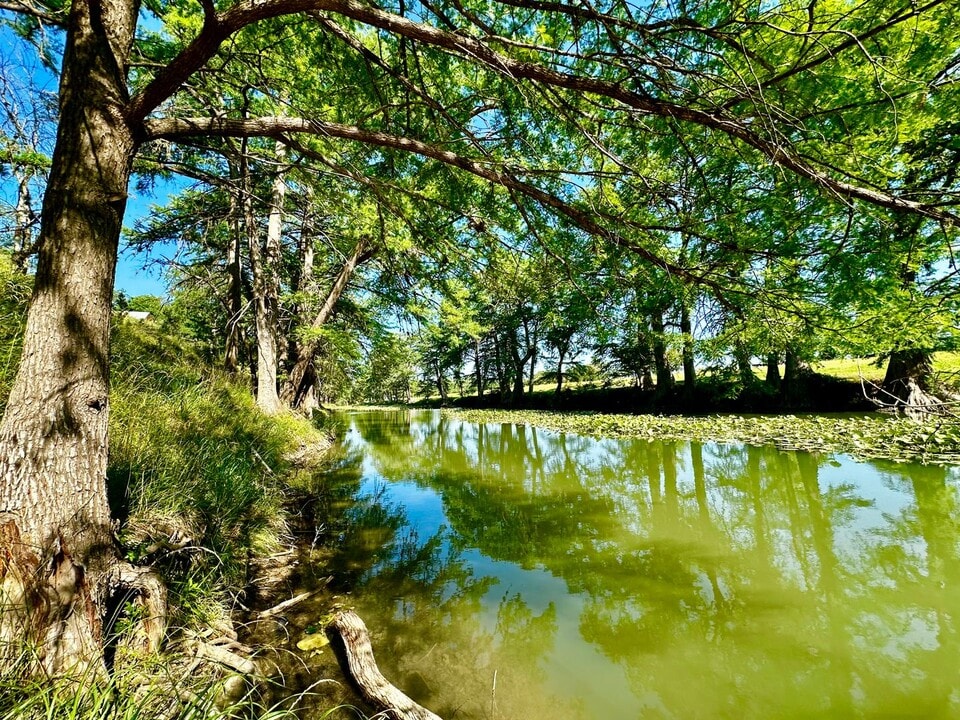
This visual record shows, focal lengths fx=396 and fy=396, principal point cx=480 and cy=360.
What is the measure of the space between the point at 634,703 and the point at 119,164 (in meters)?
4.06

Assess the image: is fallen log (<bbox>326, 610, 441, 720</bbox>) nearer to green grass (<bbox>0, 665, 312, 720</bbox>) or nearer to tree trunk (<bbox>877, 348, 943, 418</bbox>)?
green grass (<bbox>0, 665, 312, 720</bbox>)

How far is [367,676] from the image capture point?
7.27ft

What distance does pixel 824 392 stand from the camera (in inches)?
574

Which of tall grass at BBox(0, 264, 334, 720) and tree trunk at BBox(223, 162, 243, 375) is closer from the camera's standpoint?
tall grass at BBox(0, 264, 334, 720)

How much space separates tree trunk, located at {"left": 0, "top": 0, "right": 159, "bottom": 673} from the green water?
1.75 meters

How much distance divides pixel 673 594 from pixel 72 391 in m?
4.24

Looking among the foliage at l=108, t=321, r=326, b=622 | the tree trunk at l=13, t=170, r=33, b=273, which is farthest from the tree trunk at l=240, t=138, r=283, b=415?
the tree trunk at l=13, t=170, r=33, b=273

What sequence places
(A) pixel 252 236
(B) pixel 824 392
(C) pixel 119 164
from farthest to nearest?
1. (B) pixel 824 392
2. (A) pixel 252 236
3. (C) pixel 119 164

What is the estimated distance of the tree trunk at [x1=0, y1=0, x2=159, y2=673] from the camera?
1.59 meters

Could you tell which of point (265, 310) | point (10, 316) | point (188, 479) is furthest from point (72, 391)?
point (265, 310)

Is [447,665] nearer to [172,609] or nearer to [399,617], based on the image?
[399,617]

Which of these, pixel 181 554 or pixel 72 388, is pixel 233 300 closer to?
pixel 181 554

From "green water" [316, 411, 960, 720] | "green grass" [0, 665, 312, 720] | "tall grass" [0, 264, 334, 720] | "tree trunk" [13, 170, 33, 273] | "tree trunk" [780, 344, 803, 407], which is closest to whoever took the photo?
"green grass" [0, 665, 312, 720]

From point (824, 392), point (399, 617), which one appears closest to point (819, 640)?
point (399, 617)
